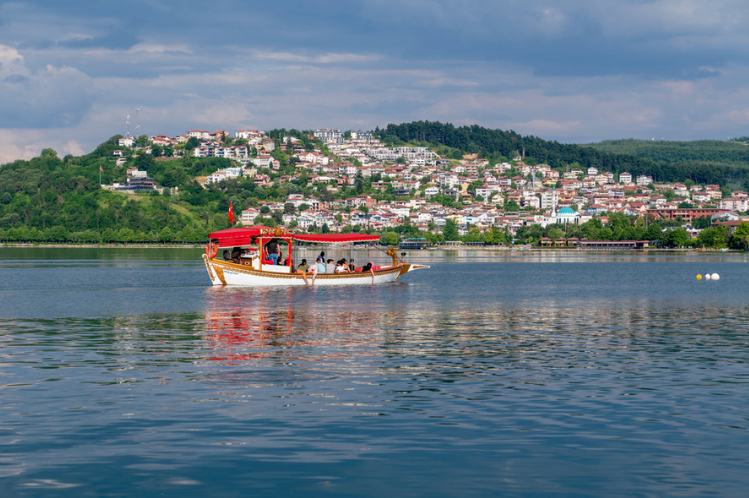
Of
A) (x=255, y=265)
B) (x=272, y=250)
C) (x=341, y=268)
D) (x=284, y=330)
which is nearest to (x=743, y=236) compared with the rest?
(x=341, y=268)

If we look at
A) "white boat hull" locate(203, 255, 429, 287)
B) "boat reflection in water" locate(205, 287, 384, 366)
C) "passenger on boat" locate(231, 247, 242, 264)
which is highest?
"passenger on boat" locate(231, 247, 242, 264)

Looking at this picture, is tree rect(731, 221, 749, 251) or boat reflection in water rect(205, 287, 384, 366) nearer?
boat reflection in water rect(205, 287, 384, 366)

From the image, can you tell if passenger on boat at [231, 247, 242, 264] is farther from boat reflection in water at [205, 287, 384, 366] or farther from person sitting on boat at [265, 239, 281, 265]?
boat reflection in water at [205, 287, 384, 366]

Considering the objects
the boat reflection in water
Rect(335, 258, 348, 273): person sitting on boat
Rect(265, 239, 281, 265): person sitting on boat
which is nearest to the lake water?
the boat reflection in water

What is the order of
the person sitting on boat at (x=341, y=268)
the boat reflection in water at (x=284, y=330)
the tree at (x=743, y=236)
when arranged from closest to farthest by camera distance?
1. the boat reflection in water at (x=284, y=330)
2. the person sitting on boat at (x=341, y=268)
3. the tree at (x=743, y=236)

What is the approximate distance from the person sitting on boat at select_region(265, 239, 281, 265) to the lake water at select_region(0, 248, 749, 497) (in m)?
23.0

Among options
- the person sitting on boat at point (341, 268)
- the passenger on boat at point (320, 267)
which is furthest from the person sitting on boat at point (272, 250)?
the person sitting on boat at point (341, 268)

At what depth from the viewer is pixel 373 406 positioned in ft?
55.7

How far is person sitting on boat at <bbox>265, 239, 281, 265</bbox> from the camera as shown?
60000 millimetres

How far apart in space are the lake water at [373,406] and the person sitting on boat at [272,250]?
23.0 m

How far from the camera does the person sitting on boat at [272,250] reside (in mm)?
60000

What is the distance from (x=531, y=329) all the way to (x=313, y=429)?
19055mm

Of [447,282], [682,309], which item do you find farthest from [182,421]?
[447,282]

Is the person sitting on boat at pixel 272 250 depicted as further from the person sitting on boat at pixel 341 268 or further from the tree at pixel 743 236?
the tree at pixel 743 236
